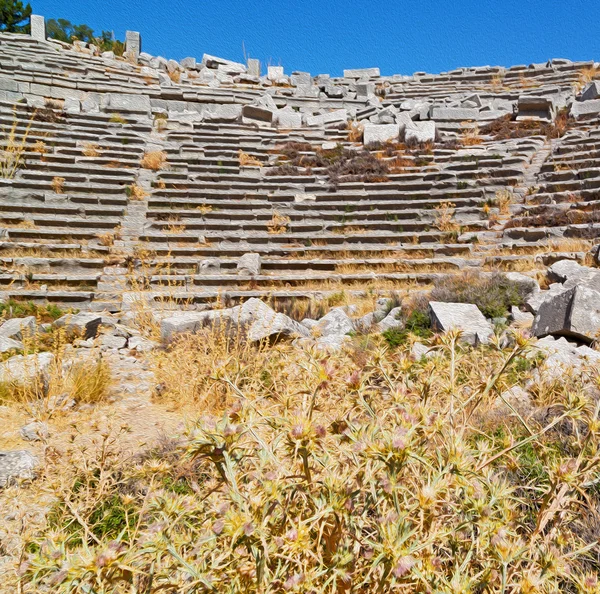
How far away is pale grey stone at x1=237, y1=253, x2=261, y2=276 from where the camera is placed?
973 cm

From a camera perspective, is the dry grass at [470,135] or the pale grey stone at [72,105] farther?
the pale grey stone at [72,105]

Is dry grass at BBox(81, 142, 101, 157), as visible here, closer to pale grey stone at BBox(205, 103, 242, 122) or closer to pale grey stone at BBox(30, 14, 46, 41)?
pale grey stone at BBox(205, 103, 242, 122)

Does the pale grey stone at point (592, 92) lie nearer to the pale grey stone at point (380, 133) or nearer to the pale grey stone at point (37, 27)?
the pale grey stone at point (380, 133)

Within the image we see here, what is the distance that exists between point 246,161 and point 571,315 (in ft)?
35.6

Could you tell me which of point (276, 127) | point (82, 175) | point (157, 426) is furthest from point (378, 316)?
point (276, 127)

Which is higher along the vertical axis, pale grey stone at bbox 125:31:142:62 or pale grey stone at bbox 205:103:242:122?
pale grey stone at bbox 125:31:142:62

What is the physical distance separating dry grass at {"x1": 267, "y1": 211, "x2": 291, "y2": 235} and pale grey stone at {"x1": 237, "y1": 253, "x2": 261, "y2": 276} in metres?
1.42

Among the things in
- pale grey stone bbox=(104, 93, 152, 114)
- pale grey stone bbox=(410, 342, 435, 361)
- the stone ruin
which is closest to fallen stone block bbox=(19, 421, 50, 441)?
pale grey stone bbox=(410, 342, 435, 361)

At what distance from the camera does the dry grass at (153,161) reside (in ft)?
43.4

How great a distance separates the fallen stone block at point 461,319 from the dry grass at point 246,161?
30.2 ft

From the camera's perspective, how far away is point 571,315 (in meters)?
5.34

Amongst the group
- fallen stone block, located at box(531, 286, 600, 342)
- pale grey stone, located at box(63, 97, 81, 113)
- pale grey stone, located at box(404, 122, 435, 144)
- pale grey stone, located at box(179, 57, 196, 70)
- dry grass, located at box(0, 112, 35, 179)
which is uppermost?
pale grey stone, located at box(179, 57, 196, 70)

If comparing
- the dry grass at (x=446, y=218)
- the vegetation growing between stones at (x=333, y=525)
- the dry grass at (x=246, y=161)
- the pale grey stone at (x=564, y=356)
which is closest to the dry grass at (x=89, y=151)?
the dry grass at (x=246, y=161)

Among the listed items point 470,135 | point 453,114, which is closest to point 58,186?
point 470,135
